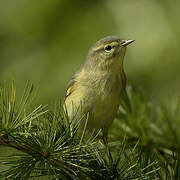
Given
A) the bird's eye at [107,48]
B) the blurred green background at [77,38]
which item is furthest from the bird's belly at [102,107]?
the blurred green background at [77,38]

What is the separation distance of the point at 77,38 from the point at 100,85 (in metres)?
2.46

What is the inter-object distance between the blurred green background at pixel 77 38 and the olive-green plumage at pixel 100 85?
1.33m

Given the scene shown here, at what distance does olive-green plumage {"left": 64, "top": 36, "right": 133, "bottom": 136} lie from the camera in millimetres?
3422

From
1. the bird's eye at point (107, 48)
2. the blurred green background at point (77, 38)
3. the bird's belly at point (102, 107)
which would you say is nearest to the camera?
the bird's belly at point (102, 107)

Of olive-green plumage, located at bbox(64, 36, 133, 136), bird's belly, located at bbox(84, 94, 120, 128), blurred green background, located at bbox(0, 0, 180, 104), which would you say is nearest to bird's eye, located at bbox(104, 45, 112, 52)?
olive-green plumage, located at bbox(64, 36, 133, 136)

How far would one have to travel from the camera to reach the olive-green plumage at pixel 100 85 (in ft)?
11.2

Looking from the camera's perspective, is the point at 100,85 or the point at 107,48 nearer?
the point at 100,85

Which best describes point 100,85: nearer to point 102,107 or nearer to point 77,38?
point 102,107

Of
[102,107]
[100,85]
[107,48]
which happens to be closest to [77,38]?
[107,48]

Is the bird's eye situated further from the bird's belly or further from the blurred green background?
the blurred green background

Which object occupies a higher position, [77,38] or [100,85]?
[77,38]

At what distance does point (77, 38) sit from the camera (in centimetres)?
586

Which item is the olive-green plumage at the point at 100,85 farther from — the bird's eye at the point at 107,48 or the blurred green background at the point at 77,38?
the blurred green background at the point at 77,38

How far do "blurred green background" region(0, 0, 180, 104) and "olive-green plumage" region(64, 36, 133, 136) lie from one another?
1.33 metres
